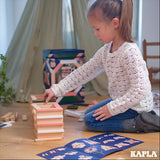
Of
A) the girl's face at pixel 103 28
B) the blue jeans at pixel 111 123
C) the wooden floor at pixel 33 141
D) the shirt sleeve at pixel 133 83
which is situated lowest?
the wooden floor at pixel 33 141

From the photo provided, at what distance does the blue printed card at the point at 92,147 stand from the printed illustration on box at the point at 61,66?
782 mm

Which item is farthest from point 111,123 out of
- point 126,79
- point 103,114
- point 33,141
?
point 33,141

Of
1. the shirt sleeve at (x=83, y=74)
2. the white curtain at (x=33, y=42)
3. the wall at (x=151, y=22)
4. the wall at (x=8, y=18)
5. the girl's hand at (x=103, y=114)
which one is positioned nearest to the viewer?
the girl's hand at (x=103, y=114)

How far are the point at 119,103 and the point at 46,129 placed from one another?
36cm

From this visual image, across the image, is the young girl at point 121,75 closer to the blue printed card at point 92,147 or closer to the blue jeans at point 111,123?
the blue jeans at point 111,123

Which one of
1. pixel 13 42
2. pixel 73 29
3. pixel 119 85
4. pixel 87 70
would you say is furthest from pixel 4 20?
pixel 119 85

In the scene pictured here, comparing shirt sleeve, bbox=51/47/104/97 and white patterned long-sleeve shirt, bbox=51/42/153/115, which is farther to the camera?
shirt sleeve, bbox=51/47/104/97

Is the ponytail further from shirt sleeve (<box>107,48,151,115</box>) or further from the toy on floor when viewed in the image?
the toy on floor

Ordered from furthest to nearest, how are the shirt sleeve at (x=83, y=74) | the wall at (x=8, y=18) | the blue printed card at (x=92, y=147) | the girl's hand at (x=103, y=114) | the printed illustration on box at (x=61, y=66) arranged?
the wall at (x=8, y=18) → the printed illustration on box at (x=61, y=66) → the shirt sleeve at (x=83, y=74) → the girl's hand at (x=103, y=114) → the blue printed card at (x=92, y=147)

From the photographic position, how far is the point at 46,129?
1266 mm

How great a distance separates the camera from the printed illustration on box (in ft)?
6.57

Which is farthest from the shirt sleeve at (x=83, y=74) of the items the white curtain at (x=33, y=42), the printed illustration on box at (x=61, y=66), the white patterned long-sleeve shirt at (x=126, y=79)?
the white curtain at (x=33, y=42)

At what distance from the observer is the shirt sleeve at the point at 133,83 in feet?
4.22

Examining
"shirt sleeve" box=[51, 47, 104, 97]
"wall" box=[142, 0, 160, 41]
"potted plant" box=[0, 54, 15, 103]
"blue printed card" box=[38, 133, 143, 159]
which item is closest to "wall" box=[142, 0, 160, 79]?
"wall" box=[142, 0, 160, 41]
